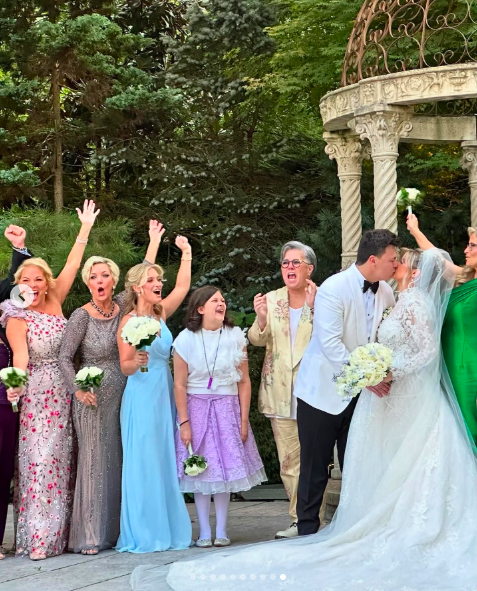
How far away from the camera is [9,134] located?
46.2 ft

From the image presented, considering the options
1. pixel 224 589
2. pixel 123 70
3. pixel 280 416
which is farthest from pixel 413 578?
pixel 123 70

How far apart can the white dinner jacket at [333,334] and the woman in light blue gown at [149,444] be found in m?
1.02

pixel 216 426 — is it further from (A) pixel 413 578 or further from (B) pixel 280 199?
(B) pixel 280 199

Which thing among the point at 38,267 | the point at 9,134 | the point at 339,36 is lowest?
the point at 38,267

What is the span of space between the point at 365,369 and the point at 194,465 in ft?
5.34

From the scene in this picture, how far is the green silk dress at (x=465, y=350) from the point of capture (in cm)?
520

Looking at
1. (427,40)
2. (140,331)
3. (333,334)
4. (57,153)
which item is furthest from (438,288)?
(57,153)

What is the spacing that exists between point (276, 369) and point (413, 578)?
6.93ft

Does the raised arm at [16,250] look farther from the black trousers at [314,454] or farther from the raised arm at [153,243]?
the black trousers at [314,454]

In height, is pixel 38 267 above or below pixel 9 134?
below

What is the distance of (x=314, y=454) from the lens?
224 inches

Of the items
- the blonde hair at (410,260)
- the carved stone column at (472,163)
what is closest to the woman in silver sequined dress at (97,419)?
the blonde hair at (410,260)

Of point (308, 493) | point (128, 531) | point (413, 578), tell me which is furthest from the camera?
point (128, 531)

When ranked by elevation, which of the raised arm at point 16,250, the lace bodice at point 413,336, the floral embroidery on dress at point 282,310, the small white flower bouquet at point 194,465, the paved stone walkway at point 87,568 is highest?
the raised arm at point 16,250
